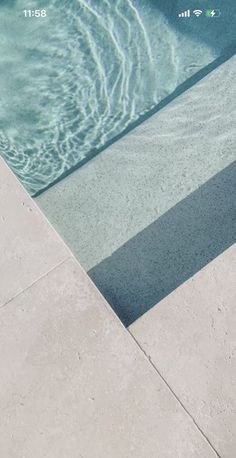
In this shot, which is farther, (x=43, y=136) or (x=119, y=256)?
(x=43, y=136)

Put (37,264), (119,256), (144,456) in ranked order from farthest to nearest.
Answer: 1. (119,256)
2. (37,264)
3. (144,456)

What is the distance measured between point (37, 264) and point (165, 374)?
3.32 ft

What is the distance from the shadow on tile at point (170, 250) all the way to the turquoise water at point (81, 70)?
796mm

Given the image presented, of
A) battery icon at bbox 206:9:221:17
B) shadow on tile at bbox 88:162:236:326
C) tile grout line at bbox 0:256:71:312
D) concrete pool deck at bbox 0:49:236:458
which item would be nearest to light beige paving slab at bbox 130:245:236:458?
concrete pool deck at bbox 0:49:236:458

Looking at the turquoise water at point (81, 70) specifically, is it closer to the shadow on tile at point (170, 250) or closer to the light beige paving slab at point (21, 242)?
the light beige paving slab at point (21, 242)

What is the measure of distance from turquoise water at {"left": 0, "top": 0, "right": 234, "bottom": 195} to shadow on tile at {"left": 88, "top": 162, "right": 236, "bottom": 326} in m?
0.80

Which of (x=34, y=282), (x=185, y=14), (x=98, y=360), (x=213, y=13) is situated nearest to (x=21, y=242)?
(x=34, y=282)

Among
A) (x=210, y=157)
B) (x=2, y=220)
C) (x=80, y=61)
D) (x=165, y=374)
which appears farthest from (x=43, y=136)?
(x=165, y=374)

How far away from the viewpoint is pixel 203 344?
123 inches

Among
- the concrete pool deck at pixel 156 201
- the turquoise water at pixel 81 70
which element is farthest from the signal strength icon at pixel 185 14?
the concrete pool deck at pixel 156 201

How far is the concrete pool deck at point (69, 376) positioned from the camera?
2.95 metres

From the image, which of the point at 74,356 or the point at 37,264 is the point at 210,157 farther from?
the point at 74,356

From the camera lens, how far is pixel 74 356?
3.08 meters

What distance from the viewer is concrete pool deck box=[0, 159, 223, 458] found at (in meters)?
2.95
